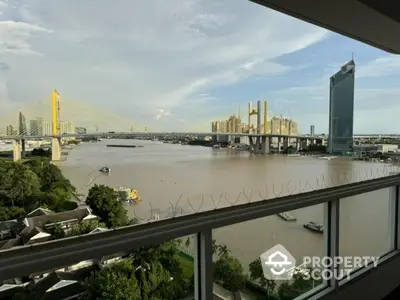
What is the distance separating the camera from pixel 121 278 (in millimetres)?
702

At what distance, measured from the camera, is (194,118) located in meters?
1.47

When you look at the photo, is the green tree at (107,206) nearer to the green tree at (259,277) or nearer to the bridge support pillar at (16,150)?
the bridge support pillar at (16,150)

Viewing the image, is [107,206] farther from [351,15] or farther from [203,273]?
[351,15]

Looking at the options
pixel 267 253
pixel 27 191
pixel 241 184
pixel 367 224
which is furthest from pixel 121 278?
pixel 367 224

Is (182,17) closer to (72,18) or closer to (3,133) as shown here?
(72,18)

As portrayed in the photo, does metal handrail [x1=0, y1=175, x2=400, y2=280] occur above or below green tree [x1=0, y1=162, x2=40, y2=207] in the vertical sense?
below

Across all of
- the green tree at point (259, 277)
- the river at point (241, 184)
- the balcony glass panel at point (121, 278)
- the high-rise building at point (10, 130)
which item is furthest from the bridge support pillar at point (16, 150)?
the green tree at point (259, 277)

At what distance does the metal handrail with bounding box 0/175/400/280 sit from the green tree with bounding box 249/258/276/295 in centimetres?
21

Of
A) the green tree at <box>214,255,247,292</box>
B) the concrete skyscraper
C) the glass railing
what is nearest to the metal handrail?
the glass railing

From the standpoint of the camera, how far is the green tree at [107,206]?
2.58ft

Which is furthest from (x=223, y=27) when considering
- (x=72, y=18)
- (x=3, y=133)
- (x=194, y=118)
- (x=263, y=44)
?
(x=3, y=133)

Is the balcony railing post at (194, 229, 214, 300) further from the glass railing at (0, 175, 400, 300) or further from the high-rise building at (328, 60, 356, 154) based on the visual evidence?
the high-rise building at (328, 60, 356, 154)

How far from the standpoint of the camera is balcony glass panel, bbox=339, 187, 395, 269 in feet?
4.44

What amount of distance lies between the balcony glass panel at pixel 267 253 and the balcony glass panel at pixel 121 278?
4.5 inches
